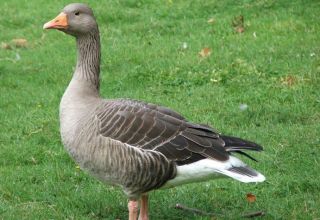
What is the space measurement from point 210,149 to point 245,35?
5764 millimetres

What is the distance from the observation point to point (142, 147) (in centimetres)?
555

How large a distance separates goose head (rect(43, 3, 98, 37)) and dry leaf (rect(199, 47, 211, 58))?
433 centimetres

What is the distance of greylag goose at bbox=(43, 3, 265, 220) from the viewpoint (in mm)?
5516

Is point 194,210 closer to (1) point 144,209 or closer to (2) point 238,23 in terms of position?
(1) point 144,209

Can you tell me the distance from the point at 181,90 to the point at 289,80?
1.32 m

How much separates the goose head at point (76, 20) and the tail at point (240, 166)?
1455 millimetres

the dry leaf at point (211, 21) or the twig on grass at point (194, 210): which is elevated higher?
the dry leaf at point (211, 21)

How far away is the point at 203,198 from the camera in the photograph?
21.1ft

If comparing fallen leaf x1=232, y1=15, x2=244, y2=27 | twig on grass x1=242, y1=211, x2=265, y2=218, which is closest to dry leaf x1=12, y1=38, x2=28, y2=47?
fallen leaf x1=232, y1=15, x2=244, y2=27

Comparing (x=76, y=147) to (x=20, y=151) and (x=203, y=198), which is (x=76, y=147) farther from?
(x=20, y=151)

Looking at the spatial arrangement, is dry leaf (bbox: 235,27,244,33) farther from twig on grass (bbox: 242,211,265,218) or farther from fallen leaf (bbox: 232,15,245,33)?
twig on grass (bbox: 242,211,265,218)

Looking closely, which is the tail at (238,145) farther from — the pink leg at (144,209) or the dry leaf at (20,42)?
the dry leaf at (20,42)

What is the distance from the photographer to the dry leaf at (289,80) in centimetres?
912

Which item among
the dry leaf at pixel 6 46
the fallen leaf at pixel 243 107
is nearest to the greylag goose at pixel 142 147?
the fallen leaf at pixel 243 107
